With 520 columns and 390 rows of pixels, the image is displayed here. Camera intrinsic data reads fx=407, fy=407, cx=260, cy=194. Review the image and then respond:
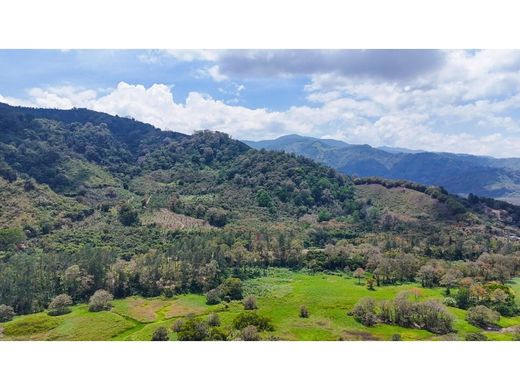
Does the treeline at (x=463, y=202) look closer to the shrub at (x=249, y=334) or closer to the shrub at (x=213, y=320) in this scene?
the shrub at (x=213, y=320)

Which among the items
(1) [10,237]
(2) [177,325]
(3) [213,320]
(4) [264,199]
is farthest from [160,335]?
(4) [264,199]

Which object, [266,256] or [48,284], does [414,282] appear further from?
[48,284]

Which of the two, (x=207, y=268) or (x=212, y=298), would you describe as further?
(x=207, y=268)

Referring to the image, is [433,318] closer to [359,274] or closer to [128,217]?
[359,274]

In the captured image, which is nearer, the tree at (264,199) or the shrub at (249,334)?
the shrub at (249,334)

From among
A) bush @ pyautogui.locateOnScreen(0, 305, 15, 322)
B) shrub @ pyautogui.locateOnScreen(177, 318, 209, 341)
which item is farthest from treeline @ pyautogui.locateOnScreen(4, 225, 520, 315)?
shrub @ pyautogui.locateOnScreen(177, 318, 209, 341)

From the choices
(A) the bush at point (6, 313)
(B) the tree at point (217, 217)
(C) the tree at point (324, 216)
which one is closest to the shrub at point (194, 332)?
(A) the bush at point (6, 313)
